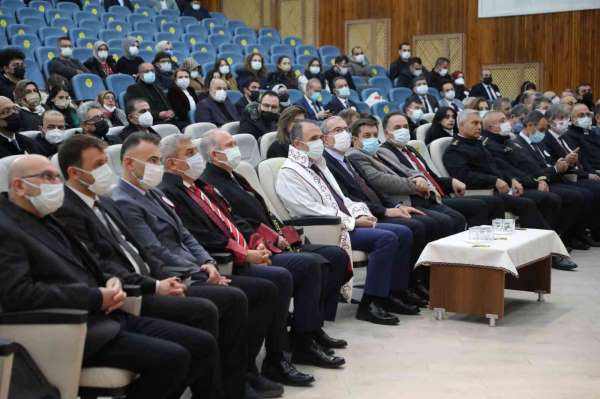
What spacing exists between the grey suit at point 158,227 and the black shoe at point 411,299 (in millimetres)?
1874

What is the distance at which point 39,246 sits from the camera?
286cm

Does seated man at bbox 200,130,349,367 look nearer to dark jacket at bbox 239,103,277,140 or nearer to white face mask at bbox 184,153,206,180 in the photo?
white face mask at bbox 184,153,206,180

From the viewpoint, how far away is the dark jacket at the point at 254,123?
714 cm

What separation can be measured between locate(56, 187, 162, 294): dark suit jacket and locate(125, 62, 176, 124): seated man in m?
5.10

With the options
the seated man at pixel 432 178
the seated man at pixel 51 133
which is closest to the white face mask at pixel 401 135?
the seated man at pixel 432 178

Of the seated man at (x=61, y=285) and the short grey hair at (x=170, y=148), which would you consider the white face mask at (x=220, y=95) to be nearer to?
the short grey hair at (x=170, y=148)

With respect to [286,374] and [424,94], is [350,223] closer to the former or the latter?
[286,374]

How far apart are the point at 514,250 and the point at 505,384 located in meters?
1.30

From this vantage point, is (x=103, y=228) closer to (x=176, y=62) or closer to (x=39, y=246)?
(x=39, y=246)

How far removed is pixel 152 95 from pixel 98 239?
5479 millimetres

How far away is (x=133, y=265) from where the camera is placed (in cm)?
341

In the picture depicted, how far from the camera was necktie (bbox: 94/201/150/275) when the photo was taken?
11.2 ft

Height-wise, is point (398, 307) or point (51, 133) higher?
point (51, 133)

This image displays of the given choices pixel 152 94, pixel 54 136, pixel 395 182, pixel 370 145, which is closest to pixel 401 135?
pixel 370 145
